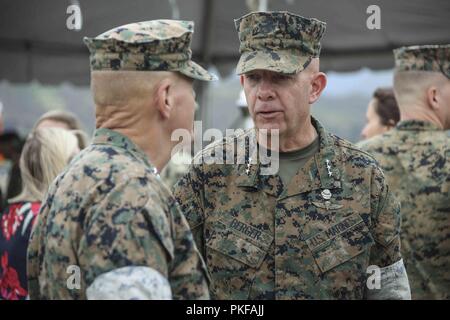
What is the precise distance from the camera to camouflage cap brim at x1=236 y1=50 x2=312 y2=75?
10.7 ft

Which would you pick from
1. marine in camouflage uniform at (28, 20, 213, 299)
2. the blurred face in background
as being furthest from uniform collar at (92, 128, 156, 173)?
the blurred face in background

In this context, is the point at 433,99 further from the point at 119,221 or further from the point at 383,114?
the point at 119,221

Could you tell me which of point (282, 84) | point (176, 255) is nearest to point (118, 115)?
point (176, 255)

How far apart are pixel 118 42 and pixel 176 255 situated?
67 cm

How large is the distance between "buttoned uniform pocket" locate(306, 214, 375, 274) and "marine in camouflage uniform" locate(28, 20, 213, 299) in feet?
2.76

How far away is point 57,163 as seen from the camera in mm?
4363

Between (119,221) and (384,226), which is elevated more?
(119,221)

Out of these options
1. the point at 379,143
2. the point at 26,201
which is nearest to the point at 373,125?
the point at 379,143

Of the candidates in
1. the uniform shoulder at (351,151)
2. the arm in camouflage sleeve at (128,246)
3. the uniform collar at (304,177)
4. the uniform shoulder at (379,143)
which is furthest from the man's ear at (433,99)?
the arm in camouflage sleeve at (128,246)

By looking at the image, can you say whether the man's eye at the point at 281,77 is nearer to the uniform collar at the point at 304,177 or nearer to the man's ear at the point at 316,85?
the man's ear at the point at 316,85

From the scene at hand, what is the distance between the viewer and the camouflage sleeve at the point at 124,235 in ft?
7.24

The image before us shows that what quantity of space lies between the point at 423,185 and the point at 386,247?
1077 mm

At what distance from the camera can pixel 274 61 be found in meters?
3.29
